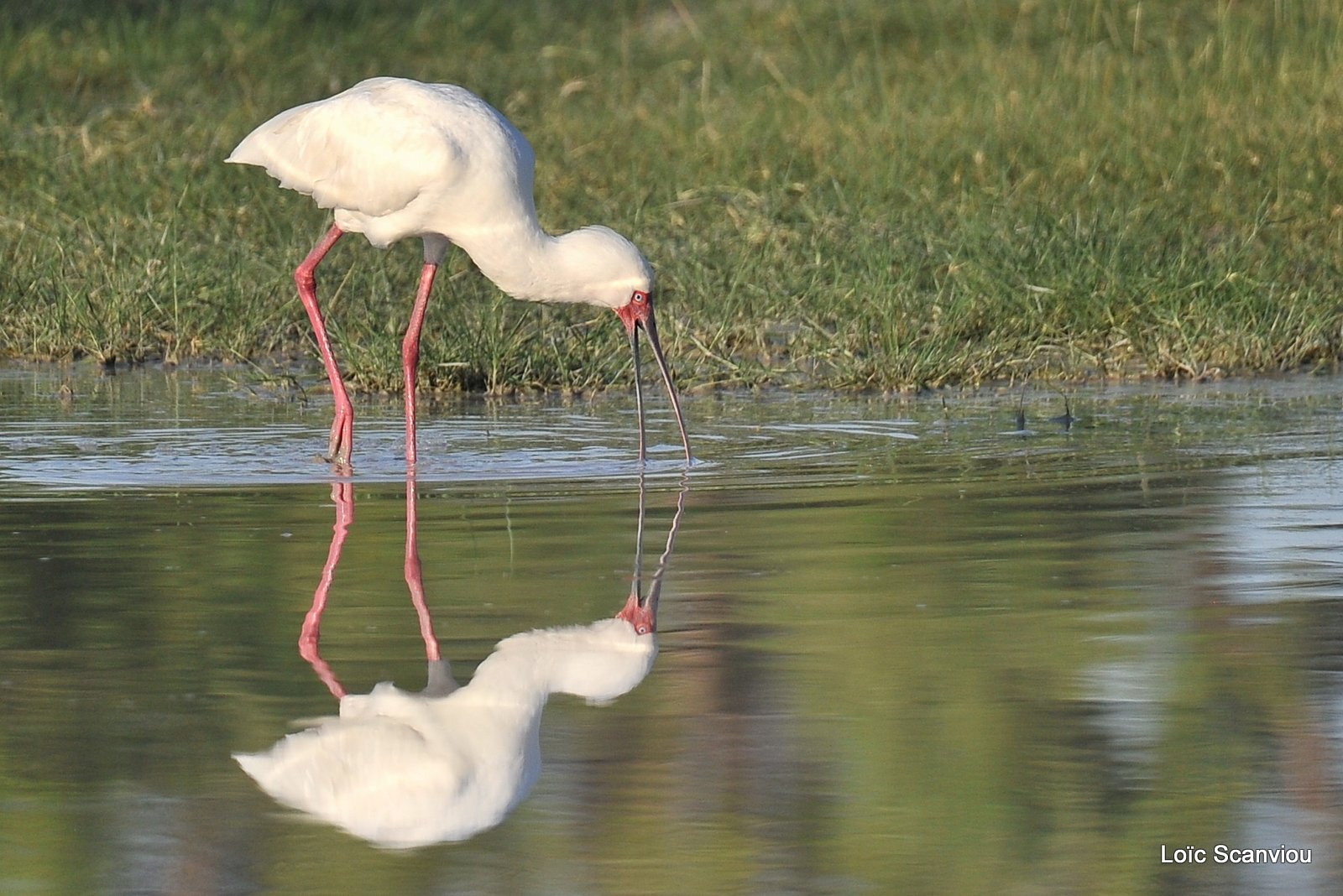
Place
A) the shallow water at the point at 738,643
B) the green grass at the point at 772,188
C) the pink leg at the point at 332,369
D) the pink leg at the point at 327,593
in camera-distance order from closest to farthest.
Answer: the shallow water at the point at 738,643 < the pink leg at the point at 327,593 < the pink leg at the point at 332,369 < the green grass at the point at 772,188

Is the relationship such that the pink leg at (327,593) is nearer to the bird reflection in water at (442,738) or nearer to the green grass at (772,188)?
the bird reflection in water at (442,738)

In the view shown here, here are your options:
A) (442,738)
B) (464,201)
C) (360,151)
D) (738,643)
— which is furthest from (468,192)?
(442,738)

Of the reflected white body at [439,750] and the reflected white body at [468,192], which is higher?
the reflected white body at [468,192]

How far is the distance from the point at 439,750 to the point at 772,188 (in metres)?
8.30

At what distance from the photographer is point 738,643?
5.15 meters

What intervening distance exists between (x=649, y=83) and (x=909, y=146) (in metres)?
3.24

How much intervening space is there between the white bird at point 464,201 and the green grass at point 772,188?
127cm

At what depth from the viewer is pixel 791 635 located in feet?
17.1

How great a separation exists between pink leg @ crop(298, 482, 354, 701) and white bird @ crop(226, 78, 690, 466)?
807mm

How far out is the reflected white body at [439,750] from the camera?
4059mm

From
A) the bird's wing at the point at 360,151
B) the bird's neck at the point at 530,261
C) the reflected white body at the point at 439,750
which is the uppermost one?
the bird's wing at the point at 360,151

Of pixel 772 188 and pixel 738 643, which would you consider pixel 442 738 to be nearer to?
pixel 738 643

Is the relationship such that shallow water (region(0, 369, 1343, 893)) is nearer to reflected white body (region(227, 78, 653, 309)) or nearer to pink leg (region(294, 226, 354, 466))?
pink leg (region(294, 226, 354, 466))

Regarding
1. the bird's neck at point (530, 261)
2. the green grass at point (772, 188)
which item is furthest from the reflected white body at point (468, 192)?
the green grass at point (772, 188)
